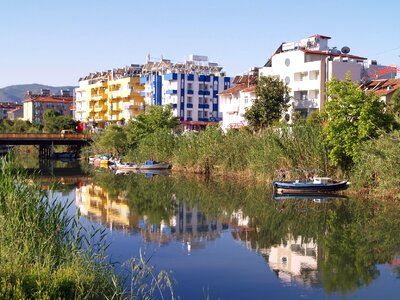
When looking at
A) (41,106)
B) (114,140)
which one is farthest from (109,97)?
(41,106)

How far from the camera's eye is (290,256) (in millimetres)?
22547

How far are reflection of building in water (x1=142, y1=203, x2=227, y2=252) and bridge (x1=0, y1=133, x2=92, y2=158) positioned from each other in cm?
5284

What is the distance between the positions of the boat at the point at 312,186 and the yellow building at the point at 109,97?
66.0 meters

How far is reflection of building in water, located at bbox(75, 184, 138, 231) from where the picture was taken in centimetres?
2989

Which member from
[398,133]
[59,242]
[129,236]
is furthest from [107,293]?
[398,133]

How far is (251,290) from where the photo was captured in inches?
707

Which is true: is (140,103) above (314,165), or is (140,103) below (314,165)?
above

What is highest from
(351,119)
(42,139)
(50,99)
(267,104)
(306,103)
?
(50,99)

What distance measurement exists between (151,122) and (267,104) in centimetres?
1769

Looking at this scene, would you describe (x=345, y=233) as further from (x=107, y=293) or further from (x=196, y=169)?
(x=196, y=169)

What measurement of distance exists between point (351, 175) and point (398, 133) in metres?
6.32

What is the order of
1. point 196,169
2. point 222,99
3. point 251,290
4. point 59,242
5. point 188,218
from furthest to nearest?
point 222,99
point 196,169
point 188,218
point 251,290
point 59,242

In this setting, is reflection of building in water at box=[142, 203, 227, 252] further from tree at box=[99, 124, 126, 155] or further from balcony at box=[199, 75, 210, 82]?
balcony at box=[199, 75, 210, 82]

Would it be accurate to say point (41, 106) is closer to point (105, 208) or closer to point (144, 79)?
point (144, 79)
